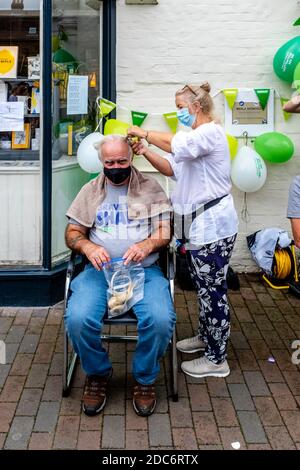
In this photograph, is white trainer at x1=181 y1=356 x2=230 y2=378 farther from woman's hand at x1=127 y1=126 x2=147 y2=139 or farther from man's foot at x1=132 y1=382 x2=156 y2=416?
woman's hand at x1=127 y1=126 x2=147 y2=139

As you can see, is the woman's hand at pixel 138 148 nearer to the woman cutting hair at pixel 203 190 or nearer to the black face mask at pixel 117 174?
the woman cutting hair at pixel 203 190

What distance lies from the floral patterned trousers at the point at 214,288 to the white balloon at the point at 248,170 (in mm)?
1557

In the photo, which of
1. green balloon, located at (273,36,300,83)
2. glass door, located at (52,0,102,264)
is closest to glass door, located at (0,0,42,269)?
glass door, located at (52,0,102,264)

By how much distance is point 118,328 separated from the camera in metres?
4.51

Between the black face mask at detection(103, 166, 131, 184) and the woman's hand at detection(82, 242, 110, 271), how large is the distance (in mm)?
403

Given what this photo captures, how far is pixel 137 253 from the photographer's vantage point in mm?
3469

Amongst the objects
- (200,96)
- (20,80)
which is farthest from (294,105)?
(20,80)

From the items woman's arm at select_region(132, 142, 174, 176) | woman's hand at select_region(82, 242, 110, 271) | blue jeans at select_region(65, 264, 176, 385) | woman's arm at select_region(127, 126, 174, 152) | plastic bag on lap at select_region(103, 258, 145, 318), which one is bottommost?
blue jeans at select_region(65, 264, 176, 385)

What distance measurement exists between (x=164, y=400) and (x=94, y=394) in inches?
16.0

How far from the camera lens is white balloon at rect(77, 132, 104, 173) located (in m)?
4.83

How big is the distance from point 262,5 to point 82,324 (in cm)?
339

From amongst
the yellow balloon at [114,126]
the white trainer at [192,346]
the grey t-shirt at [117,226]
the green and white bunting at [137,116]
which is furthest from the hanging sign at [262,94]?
the white trainer at [192,346]

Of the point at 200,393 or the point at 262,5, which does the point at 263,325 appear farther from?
the point at 262,5

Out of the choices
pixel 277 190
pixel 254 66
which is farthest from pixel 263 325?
pixel 254 66
